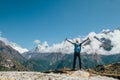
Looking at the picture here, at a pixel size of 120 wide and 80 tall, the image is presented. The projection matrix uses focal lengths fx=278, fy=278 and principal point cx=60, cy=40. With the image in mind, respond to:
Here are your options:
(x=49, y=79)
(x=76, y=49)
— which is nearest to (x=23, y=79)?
(x=49, y=79)

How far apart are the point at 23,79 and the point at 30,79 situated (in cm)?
95

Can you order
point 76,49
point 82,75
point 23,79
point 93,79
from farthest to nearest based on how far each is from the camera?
point 76,49
point 82,75
point 93,79
point 23,79

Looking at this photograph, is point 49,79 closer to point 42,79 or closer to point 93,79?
point 42,79

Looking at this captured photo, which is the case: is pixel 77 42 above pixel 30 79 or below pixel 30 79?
above

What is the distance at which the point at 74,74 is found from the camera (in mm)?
37000

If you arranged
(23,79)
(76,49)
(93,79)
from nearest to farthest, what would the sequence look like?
(23,79) → (93,79) → (76,49)

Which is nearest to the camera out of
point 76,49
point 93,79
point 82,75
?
point 93,79

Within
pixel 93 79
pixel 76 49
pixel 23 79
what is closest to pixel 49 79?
pixel 23 79

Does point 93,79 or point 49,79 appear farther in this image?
point 93,79

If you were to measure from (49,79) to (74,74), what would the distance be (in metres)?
8.34

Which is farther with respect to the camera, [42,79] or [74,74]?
[74,74]

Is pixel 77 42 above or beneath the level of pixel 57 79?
above

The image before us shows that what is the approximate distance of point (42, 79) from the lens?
29078mm

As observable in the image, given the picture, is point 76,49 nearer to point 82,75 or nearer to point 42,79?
point 82,75
